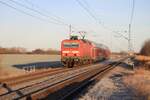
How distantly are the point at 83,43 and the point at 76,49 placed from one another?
228 cm

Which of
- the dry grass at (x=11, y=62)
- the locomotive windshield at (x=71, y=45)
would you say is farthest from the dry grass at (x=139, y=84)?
the locomotive windshield at (x=71, y=45)

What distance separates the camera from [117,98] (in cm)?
1350

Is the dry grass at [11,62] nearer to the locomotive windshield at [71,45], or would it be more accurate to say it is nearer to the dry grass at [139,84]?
the locomotive windshield at [71,45]

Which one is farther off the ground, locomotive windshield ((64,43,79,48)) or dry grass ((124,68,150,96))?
locomotive windshield ((64,43,79,48))

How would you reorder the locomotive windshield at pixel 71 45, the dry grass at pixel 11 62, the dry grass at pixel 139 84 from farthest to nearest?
the locomotive windshield at pixel 71 45 → the dry grass at pixel 11 62 → the dry grass at pixel 139 84

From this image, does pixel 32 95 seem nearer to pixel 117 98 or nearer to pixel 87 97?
pixel 87 97

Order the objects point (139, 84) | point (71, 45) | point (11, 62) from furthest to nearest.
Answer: point (11, 62) → point (71, 45) → point (139, 84)

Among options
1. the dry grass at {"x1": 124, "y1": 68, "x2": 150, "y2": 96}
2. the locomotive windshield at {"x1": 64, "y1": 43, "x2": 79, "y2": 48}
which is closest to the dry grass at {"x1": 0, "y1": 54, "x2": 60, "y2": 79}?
the locomotive windshield at {"x1": 64, "y1": 43, "x2": 79, "y2": 48}

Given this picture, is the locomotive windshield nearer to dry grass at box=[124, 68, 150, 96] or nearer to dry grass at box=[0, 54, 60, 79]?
dry grass at box=[0, 54, 60, 79]

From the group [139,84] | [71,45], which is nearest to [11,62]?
[71,45]

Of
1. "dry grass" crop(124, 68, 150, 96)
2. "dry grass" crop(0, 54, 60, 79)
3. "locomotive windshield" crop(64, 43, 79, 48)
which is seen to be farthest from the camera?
"locomotive windshield" crop(64, 43, 79, 48)

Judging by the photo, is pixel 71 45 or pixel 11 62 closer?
A: pixel 71 45

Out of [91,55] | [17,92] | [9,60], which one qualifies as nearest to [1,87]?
[17,92]

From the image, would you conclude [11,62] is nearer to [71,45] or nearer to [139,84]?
[71,45]
